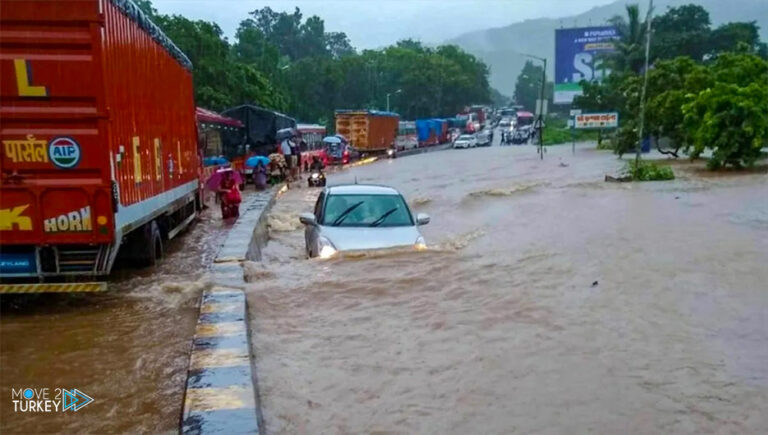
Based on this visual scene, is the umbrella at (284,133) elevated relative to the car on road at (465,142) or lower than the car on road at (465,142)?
elevated

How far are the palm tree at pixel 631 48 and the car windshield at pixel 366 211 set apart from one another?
51.7m

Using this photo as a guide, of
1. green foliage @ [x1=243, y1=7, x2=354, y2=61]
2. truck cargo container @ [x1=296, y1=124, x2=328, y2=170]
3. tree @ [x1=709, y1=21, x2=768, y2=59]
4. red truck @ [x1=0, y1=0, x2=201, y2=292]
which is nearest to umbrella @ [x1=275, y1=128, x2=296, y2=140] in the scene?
truck cargo container @ [x1=296, y1=124, x2=328, y2=170]

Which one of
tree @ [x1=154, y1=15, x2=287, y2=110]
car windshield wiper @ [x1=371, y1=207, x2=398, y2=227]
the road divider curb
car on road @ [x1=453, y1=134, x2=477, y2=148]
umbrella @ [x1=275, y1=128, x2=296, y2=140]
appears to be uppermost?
tree @ [x1=154, y1=15, x2=287, y2=110]

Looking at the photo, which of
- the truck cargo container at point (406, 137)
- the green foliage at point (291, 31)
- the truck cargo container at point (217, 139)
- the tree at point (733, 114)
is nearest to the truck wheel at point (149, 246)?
the truck cargo container at point (217, 139)

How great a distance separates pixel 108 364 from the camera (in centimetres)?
623

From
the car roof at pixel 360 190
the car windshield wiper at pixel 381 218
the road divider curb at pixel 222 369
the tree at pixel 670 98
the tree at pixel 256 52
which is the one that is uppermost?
the tree at pixel 256 52

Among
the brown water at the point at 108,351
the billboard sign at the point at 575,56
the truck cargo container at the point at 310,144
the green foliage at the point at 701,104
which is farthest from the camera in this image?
the billboard sign at the point at 575,56

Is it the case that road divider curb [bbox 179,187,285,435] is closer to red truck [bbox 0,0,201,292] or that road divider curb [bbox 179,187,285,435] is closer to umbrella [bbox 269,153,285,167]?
red truck [bbox 0,0,201,292]

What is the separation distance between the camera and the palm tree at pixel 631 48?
58.4m

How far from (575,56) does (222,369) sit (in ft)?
242

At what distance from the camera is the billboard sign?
71.9m

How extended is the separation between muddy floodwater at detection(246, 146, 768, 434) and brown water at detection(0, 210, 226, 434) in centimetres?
77

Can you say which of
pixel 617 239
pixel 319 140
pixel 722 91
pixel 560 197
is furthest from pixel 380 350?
pixel 319 140

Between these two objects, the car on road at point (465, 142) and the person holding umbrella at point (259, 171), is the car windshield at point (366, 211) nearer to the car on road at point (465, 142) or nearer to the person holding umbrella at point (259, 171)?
the person holding umbrella at point (259, 171)
